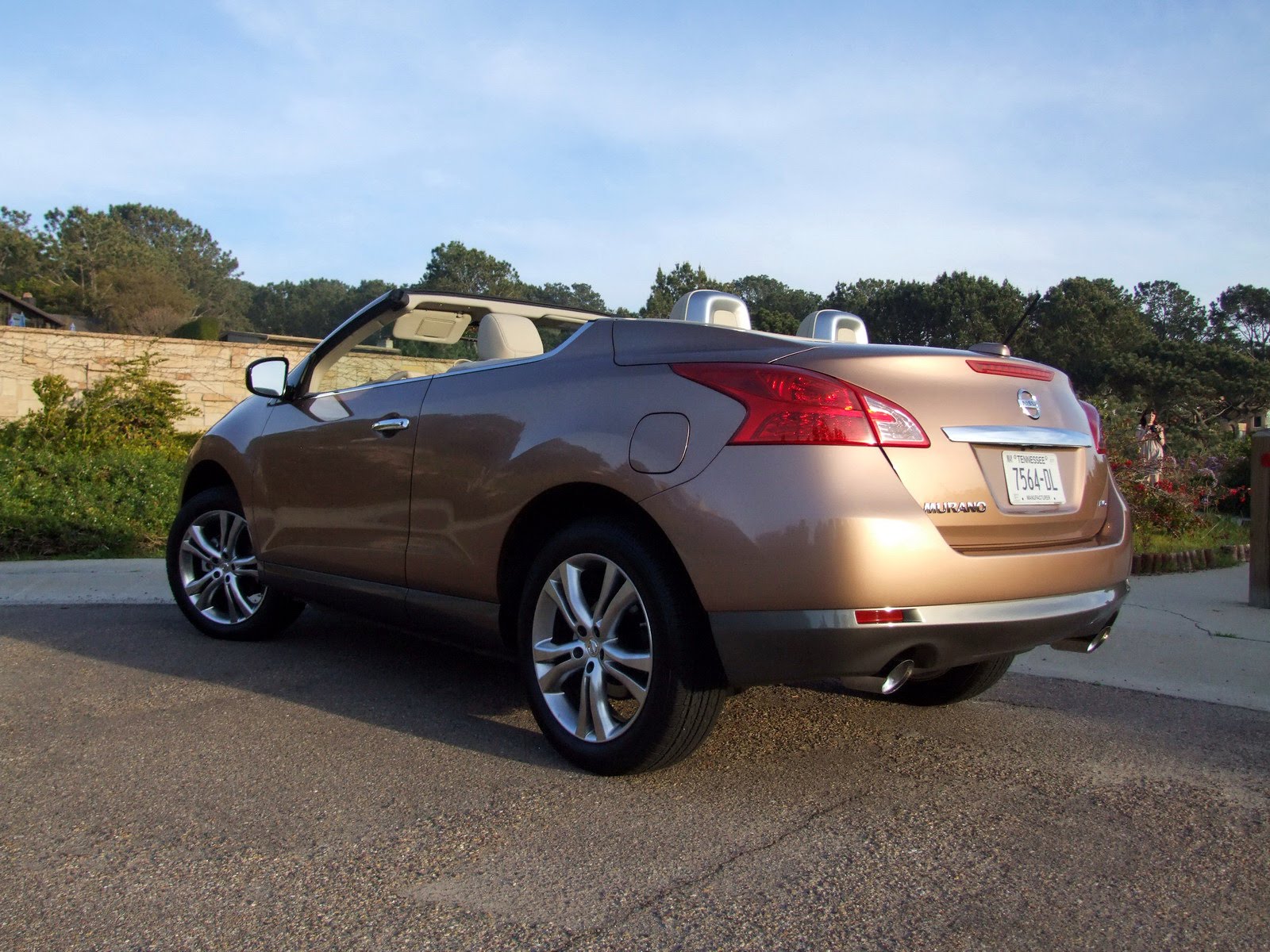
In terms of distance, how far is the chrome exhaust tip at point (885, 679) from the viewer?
9.72 ft

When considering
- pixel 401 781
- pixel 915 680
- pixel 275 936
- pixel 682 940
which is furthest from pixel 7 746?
pixel 915 680

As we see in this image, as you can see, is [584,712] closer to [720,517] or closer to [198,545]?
[720,517]

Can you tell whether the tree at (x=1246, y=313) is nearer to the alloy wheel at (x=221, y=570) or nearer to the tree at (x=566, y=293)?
the tree at (x=566, y=293)

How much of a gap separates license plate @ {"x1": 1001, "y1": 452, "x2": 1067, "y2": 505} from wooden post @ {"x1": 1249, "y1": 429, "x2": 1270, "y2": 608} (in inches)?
157

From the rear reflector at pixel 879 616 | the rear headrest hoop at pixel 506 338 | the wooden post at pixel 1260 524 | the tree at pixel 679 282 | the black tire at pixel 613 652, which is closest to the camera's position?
the rear reflector at pixel 879 616

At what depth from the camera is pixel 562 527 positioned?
354 cm

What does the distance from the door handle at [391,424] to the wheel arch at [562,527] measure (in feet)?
2.55

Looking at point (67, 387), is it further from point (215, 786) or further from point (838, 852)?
point (838, 852)

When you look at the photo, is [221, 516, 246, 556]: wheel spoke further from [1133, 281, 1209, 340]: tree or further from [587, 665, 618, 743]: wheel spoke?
[1133, 281, 1209, 340]: tree

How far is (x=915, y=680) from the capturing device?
422 cm

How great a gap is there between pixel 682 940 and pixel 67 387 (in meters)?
16.7

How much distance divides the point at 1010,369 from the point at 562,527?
1469 millimetres

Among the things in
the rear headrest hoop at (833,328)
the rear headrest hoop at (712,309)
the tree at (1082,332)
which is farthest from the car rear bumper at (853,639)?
the tree at (1082,332)

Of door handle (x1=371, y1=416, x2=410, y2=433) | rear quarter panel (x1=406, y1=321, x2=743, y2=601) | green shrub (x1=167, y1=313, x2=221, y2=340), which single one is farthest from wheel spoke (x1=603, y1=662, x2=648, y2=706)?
green shrub (x1=167, y1=313, x2=221, y2=340)
